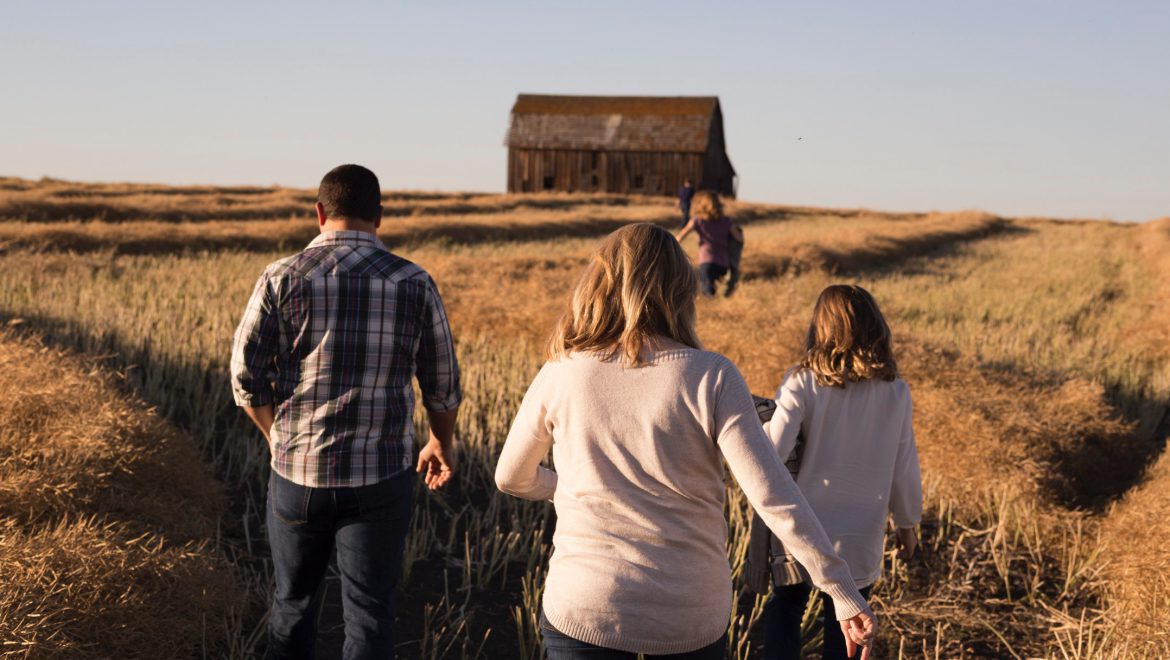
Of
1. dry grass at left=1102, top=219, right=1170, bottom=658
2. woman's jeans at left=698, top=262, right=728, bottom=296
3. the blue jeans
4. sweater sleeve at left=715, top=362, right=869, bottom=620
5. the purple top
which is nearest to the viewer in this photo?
sweater sleeve at left=715, top=362, right=869, bottom=620

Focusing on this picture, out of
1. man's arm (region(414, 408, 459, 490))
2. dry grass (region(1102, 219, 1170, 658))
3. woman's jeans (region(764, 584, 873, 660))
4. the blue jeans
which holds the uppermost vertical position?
man's arm (region(414, 408, 459, 490))

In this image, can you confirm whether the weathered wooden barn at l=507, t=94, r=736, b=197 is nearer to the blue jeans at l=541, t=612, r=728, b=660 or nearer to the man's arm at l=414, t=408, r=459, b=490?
the man's arm at l=414, t=408, r=459, b=490

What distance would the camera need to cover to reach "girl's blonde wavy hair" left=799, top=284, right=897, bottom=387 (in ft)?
9.88

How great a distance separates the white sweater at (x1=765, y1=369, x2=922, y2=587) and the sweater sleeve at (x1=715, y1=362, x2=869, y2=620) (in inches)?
39.3

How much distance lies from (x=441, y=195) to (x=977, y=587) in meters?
A: 36.4

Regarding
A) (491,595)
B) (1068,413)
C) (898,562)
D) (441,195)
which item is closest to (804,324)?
(1068,413)

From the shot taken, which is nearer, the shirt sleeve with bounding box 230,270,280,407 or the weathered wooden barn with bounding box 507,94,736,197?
the shirt sleeve with bounding box 230,270,280,407

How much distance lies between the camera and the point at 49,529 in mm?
3887

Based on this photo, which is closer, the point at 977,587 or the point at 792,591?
the point at 792,591

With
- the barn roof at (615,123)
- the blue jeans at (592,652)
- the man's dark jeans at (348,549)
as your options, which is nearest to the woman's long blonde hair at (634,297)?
the blue jeans at (592,652)

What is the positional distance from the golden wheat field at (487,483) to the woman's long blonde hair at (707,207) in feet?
3.53

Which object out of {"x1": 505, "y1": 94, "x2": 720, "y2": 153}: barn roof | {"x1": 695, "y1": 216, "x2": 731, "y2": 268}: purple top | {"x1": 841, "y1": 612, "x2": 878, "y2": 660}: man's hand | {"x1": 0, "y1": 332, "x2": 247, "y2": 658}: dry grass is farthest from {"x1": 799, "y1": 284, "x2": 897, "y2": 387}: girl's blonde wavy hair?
{"x1": 505, "y1": 94, "x2": 720, "y2": 153}: barn roof

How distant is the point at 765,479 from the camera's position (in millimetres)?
1913

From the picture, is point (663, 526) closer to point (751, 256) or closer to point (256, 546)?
point (256, 546)
